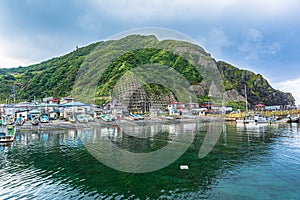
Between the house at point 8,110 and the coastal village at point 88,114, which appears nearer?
the coastal village at point 88,114

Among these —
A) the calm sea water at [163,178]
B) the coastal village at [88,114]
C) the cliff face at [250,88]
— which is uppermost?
the cliff face at [250,88]

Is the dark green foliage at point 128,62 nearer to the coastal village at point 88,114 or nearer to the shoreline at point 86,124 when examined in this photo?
the coastal village at point 88,114

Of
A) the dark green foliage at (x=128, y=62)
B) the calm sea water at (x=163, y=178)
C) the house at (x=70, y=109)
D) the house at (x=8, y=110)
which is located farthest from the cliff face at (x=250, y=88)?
the calm sea water at (x=163, y=178)

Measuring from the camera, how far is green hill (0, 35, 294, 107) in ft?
227

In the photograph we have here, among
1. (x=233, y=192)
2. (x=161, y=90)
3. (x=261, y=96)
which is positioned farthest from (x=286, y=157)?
(x=261, y=96)

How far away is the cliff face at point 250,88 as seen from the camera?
369 ft

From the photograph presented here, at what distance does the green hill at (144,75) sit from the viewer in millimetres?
69062

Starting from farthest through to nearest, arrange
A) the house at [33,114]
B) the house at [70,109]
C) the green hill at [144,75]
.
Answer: the green hill at [144,75] → the house at [70,109] → the house at [33,114]

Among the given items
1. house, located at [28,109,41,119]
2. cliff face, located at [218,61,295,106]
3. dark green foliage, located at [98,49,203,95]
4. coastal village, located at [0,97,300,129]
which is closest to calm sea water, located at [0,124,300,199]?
coastal village, located at [0,97,300,129]

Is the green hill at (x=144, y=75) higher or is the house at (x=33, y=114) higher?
the green hill at (x=144, y=75)

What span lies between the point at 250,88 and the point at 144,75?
2818 inches

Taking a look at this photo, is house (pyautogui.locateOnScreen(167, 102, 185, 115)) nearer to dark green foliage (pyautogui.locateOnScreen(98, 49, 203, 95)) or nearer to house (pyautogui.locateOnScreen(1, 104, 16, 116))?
dark green foliage (pyautogui.locateOnScreen(98, 49, 203, 95))

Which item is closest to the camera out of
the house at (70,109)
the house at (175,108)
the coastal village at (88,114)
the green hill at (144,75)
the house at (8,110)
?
the coastal village at (88,114)

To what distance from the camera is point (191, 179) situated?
12.4 metres
